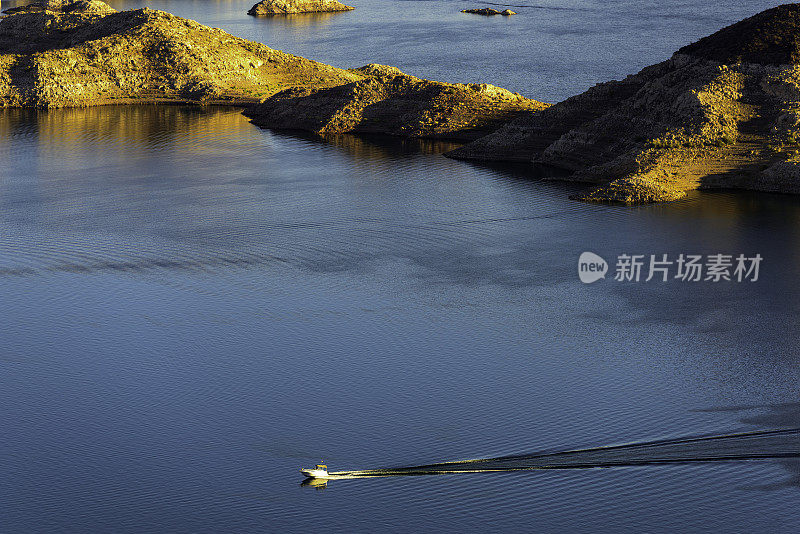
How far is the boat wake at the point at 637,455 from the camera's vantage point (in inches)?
914

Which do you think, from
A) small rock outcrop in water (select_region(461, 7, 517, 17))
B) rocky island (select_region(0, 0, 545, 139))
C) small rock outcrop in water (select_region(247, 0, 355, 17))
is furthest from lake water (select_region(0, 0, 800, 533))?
small rock outcrop in water (select_region(247, 0, 355, 17))

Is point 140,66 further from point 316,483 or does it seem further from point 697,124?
point 316,483

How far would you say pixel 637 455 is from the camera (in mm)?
23703

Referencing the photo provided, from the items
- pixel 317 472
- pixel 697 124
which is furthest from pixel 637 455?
pixel 697 124

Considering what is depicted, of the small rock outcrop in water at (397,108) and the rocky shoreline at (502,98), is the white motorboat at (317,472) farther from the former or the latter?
the small rock outcrop in water at (397,108)

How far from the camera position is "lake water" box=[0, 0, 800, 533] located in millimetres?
22109

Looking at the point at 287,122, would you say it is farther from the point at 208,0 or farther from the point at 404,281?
the point at 208,0

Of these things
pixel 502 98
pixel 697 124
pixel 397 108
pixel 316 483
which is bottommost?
pixel 316 483

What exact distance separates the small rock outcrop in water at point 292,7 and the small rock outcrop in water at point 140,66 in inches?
2953

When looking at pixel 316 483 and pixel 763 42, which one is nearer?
pixel 316 483

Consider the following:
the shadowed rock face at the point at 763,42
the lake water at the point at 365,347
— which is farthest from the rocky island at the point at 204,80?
the shadowed rock face at the point at 763,42

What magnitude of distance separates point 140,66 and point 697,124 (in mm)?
47264

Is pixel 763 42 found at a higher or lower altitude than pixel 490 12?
lower

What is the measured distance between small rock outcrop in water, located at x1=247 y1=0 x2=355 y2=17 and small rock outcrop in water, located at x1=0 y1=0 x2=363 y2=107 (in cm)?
7501
